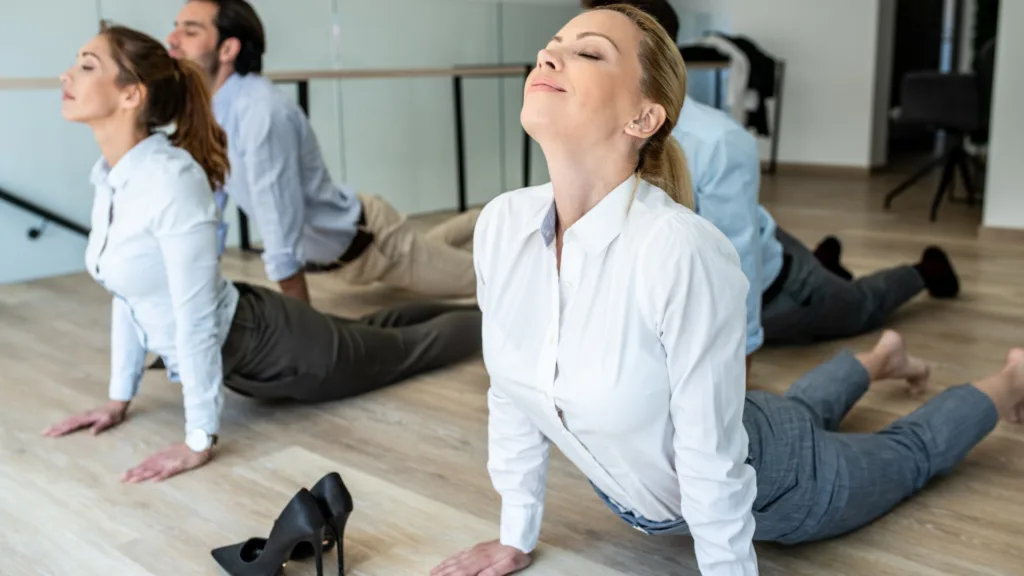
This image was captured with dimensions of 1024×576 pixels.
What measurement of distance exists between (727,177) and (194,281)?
45.3 inches

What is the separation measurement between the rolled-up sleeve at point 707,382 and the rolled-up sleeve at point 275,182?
1.94m

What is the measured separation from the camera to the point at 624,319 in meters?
1.18

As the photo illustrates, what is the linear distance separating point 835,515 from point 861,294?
60.1 inches

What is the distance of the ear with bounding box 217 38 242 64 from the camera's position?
286cm

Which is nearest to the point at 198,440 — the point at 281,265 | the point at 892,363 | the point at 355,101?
the point at 281,265

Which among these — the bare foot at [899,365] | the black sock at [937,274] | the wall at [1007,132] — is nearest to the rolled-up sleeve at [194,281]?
the bare foot at [899,365]

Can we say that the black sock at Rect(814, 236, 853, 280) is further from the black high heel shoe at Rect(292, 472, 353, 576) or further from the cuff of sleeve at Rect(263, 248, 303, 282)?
the black high heel shoe at Rect(292, 472, 353, 576)

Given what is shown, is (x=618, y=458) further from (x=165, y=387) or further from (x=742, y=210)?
(x=165, y=387)

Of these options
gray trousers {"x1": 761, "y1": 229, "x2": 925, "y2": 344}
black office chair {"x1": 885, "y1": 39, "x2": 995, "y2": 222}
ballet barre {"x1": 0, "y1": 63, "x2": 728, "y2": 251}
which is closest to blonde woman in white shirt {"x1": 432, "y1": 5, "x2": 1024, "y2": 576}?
gray trousers {"x1": 761, "y1": 229, "x2": 925, "y2": 344}

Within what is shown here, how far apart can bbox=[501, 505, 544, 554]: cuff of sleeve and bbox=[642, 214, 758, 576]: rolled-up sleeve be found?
1.12ft

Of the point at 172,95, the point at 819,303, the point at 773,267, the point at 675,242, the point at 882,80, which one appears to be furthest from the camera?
the point at 882,80

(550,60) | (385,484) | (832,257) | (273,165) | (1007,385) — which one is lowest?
(385,484)

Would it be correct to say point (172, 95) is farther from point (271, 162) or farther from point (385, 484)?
point (385, 484)

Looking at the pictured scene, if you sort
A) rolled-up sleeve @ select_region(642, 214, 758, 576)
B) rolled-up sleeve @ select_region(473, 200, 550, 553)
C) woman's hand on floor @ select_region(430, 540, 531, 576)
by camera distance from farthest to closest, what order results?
woman's hand on floor @ select_region(430, 540, 531, 576)
rolled-up sleeve @ select_region(473, 200, 550, 553)
rolled-up sleeve @ select_region(642, 214, 758, 576)
